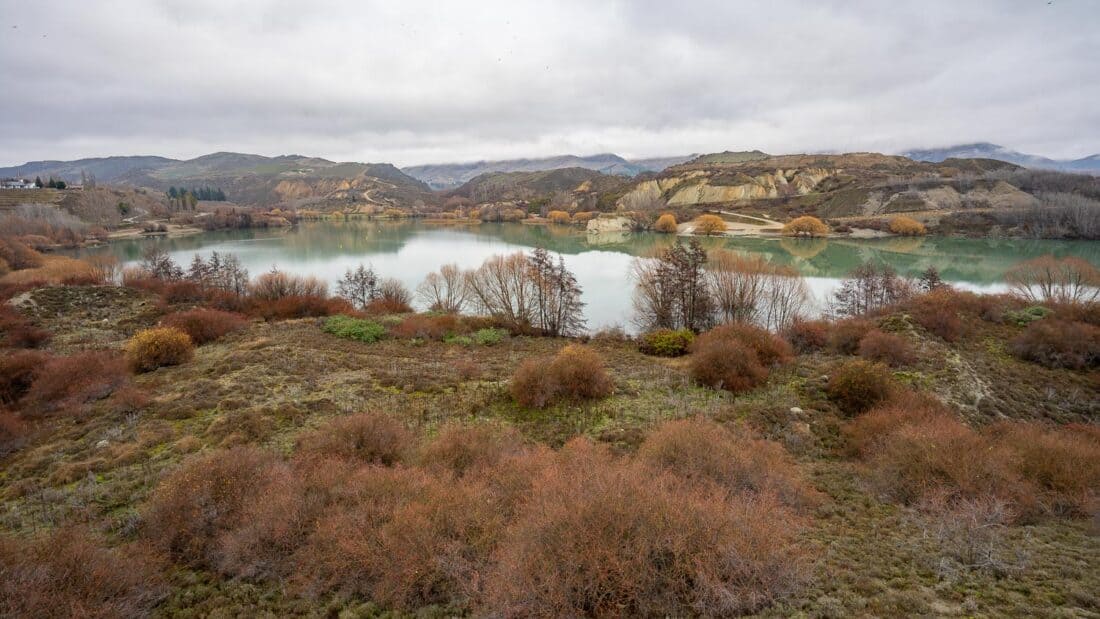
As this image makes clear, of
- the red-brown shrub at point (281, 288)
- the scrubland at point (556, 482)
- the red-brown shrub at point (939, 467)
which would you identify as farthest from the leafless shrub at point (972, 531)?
the red-brown shrub at point (281, 288)

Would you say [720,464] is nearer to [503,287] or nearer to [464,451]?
[464,451]

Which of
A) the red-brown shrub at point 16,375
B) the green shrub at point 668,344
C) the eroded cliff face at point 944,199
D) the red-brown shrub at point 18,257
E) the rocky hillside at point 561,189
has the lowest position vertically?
the green shrub at point 668,344

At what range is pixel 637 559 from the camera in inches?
173

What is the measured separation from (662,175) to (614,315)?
111m

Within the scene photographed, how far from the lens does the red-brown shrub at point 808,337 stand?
17.8m

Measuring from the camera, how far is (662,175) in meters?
130

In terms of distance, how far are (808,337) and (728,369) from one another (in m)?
7.26

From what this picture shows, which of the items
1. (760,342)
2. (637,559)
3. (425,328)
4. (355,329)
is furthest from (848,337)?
→ (355,329)

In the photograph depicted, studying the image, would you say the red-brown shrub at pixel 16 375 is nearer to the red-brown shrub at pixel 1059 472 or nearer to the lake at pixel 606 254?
the red-brown shrub at pixel 1059 472

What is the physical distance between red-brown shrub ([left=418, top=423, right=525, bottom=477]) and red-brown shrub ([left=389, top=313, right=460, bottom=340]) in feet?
39.1

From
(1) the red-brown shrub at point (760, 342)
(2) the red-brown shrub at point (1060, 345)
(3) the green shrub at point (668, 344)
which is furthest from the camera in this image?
(3) the green shrub at point (668, 344)

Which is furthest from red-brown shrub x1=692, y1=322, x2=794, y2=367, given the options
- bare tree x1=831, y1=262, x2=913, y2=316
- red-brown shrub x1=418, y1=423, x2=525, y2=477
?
bare tree x1=831, y1=262, x2=913, y2=316

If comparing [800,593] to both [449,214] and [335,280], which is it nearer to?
[335,280]

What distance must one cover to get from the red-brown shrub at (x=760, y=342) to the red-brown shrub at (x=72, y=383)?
16.6 meters
